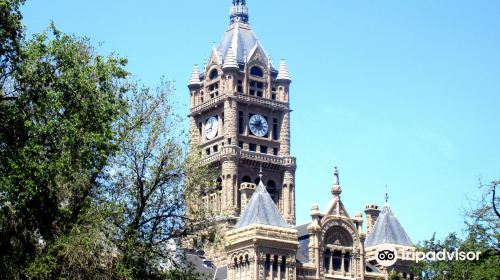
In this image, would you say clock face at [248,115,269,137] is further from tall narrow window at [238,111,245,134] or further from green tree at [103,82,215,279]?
green tree at [103,82,215,279]

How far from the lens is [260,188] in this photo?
96.7 meters

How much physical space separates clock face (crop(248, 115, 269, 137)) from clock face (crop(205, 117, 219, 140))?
4.01m

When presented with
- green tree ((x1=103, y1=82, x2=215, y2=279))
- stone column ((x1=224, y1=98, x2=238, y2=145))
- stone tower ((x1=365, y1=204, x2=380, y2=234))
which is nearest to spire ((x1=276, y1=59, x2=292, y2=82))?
stone column ((x1=224, y1=98, x2=238, y2=145))

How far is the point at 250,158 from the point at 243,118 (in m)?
5.56

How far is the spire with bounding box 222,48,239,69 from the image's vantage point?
12238 centimetres

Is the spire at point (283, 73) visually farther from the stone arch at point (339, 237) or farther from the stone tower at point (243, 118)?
the stone arch at point (339, 237)

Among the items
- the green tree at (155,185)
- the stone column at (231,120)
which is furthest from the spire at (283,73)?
the green tree at (155,185)

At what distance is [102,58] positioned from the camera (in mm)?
48281

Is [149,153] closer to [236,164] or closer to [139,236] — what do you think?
[139,236]

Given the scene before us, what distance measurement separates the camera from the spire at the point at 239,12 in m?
133

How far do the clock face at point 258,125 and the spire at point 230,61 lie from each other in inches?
248

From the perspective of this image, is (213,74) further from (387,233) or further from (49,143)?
(49,143)

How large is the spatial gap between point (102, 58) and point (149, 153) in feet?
16.5

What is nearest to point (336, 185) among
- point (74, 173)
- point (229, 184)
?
point (229, 184)
